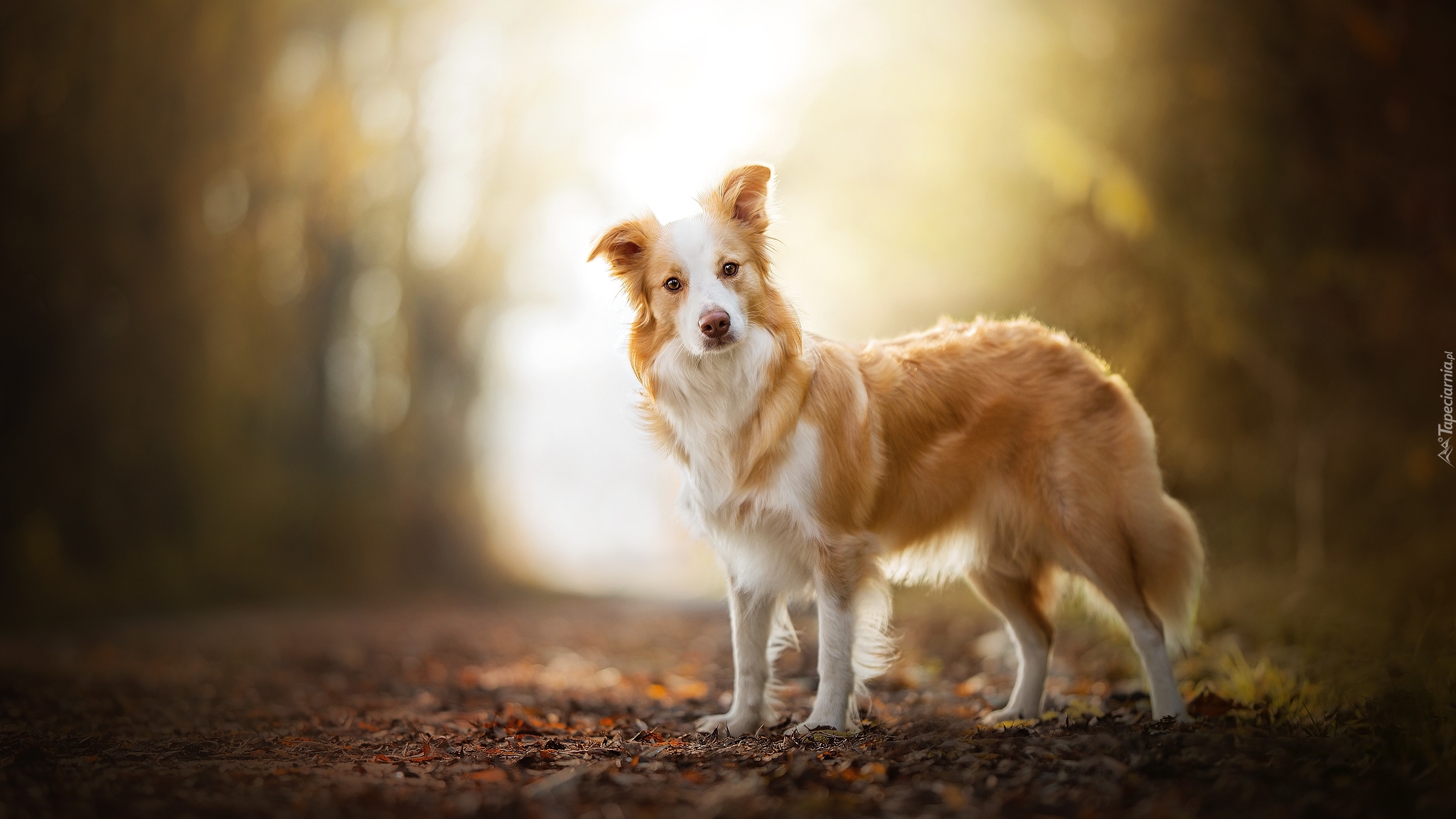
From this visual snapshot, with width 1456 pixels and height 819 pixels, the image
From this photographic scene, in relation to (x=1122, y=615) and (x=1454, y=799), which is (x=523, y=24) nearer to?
(x=1122, y=615)

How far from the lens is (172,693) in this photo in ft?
15.1

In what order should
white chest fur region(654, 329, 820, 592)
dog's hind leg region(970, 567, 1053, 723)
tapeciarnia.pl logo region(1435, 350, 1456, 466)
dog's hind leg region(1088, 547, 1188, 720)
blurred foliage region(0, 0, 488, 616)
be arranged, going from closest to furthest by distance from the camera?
white chest fur region(654, 329, 820, 592) < dog's hind leg region(1088, 547, 1188, 720) < dog's hind leg region(970, 567, 1053, 723) < tapeciarnia.pl logo region(1435, 350, 1456, 466) < blurred foliage region(0, 0, 488, 616)

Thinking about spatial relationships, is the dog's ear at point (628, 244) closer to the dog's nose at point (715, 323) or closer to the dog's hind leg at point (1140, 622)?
the dog's nose at point (715, 323)

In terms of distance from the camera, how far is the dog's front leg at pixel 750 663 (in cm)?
377

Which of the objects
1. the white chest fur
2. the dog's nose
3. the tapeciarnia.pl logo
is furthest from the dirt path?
the tapeciarnia.pl logo

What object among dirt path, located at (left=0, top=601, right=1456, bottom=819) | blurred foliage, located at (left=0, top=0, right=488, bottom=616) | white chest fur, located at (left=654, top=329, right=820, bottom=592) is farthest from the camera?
blurred foliage, located at (left=0, top=0, right=488, bottom=616)

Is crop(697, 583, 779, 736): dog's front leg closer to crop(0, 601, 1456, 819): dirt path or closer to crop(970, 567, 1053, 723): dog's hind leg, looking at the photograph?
crop(0, 601, 1456, 819): dirt path

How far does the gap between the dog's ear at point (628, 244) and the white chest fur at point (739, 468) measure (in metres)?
0.42

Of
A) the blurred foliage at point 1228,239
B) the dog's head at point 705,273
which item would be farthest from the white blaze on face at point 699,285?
the blurred foliage at point 1228,239

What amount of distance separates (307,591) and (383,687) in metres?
6.57

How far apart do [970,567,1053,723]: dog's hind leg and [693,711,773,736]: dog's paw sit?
1054 mm

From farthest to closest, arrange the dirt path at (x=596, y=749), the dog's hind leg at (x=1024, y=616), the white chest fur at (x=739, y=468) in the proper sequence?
the dog's hind leg at (x=1024, y=616) < the white chest fur at (x=739, y=468) < the dirt path at (x=596, y=749)

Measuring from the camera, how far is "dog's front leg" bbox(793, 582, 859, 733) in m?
3.55

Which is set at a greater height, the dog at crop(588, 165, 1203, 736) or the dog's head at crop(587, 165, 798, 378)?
the dog's head at crop(587, 165, 798, 378)
